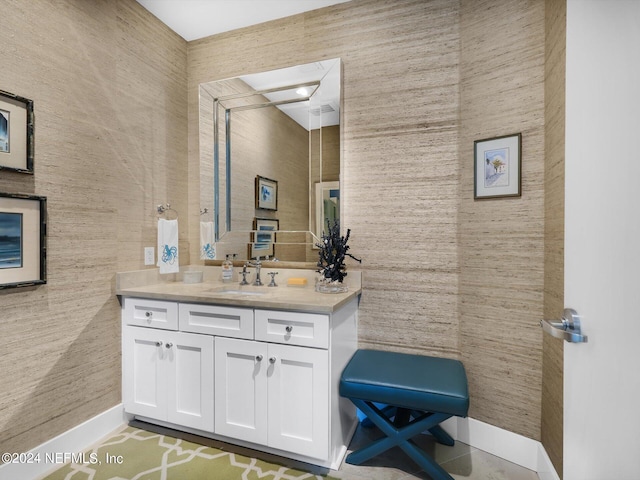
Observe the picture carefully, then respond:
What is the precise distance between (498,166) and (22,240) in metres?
2.41

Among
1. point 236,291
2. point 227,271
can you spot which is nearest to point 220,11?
point 227,271

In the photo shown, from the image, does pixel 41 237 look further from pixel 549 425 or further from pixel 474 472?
pixel 549 425

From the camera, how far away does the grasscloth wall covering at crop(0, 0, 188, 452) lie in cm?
157

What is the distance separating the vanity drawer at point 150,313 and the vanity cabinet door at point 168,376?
41 millimetres

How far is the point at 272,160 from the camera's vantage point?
2.33 meters

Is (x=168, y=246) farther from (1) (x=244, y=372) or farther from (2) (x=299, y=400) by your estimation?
(2) (x=299, y=400)

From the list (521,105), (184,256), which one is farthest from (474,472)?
(184,256)

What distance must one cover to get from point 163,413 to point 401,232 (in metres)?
1.79

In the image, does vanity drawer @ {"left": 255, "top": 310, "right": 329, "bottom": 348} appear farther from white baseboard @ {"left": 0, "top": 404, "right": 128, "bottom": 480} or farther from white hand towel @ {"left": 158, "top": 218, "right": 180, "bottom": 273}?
white baseboard @ {"left": 0, "top": 404, "right": 128, "bottom": 480}

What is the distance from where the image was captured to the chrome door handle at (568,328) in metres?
0.66

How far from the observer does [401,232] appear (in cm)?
204

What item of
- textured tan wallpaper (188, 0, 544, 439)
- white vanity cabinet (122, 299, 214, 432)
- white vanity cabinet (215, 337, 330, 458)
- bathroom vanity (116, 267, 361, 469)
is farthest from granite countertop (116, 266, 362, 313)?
textured tan wallpaper (188, 0, 544, 439)

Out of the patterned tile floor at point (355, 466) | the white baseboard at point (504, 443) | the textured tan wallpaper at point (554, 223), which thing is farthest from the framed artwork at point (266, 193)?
the white baseboard at point (504, 443)

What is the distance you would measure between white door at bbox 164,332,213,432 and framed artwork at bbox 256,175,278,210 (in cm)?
99
